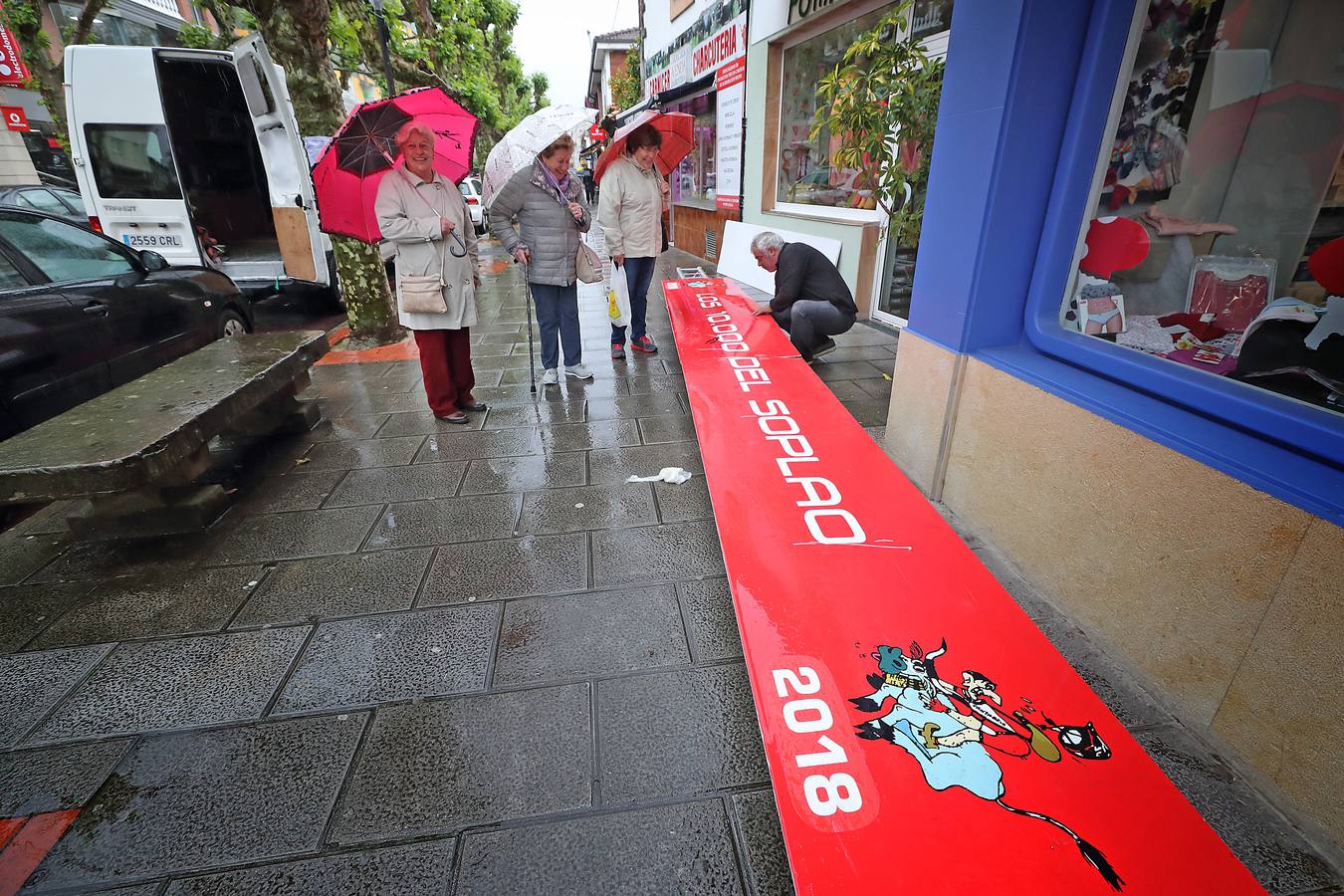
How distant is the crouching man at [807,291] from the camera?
193 inches

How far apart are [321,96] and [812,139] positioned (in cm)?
557

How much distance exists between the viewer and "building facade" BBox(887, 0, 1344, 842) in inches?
66.1

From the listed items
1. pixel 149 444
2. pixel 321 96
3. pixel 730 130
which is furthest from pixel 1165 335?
pixel 730 130

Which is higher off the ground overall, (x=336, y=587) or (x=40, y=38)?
(x=40, y=38)

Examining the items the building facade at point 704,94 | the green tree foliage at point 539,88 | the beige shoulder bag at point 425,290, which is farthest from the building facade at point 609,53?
the beige shoulder bag at point 425,290

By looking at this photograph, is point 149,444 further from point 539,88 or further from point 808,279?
point 539,88

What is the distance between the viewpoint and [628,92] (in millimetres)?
18688

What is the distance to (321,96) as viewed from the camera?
663cm

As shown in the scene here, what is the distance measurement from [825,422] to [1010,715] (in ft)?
6.56

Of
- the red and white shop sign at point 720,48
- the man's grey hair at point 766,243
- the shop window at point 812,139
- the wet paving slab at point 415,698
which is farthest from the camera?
the red and white shop sign at point 720,48

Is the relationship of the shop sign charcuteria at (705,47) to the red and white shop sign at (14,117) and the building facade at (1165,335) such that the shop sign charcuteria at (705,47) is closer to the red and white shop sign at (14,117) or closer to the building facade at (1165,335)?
the building facade at (1165,335)

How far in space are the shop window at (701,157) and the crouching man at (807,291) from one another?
6.59m

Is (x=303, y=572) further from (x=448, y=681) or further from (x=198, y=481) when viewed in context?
(x=198, y=481)

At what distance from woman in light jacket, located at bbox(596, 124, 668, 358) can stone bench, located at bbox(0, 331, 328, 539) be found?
2.56m
